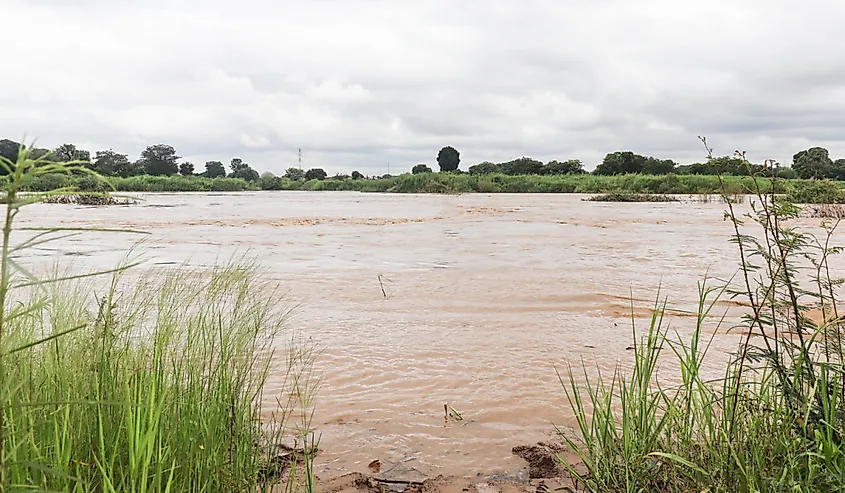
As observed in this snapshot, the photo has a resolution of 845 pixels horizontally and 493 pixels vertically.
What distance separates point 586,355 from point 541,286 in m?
2.86

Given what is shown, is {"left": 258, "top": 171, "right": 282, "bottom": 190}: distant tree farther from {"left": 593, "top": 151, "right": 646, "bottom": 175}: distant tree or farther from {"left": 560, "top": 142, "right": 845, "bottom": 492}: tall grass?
{"left": 560, "top": 142, "right": 845, "bottom": 492}: tall grass

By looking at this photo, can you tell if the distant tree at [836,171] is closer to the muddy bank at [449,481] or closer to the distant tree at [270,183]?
the muddy bank at [449,481]

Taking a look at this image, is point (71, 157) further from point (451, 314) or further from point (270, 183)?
point (270, 183)

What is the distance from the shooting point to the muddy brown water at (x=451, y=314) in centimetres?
339

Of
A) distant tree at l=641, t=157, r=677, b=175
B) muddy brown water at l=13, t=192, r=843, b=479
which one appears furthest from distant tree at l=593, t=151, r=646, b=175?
muddy brown water at l=13, t=192, r=843, b=479

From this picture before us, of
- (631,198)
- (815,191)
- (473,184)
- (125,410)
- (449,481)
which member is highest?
(473,184)

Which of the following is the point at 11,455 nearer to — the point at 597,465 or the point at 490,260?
the point at 597,465

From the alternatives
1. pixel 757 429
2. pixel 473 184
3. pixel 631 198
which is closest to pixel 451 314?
pixel 757 429

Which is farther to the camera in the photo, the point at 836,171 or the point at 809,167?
the point at 836,171

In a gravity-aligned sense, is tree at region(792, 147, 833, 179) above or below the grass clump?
above

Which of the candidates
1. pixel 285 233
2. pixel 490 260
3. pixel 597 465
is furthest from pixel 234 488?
pixel 285 233

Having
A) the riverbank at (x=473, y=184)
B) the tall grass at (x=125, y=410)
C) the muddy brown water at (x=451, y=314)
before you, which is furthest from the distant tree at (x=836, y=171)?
the riverbank at (x=473, y=184)

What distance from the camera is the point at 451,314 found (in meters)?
6.20

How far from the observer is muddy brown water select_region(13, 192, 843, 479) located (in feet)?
11.1
